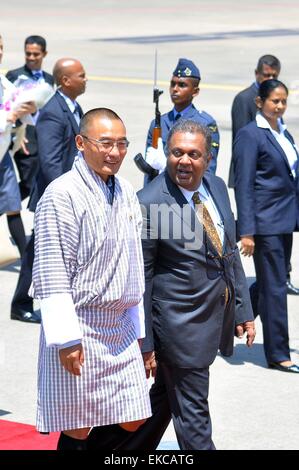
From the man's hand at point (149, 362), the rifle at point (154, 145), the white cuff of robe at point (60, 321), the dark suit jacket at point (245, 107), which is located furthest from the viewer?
the dark suit jacket at point (245, 107)

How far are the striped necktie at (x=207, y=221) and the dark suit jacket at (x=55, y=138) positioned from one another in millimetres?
3154

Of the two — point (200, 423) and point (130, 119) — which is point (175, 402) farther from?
point (130, 119)

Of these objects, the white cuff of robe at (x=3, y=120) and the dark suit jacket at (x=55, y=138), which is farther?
the dark suit jacket at (x=55, y=138)

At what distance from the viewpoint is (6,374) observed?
800 cm

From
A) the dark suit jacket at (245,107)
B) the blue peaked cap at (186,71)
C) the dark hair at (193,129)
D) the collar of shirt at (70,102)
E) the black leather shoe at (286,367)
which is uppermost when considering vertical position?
the dark hair at (193,129)

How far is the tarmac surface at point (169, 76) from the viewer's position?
7359 millimetres

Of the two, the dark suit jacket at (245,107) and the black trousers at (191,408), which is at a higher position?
the dark suit jacket at (245,107)

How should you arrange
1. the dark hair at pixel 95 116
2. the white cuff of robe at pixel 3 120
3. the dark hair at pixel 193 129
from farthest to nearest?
the white cuff of robe at pixel 3 120 → the dark hair at pixel 193 129 → the dark hair at pixel 95 116

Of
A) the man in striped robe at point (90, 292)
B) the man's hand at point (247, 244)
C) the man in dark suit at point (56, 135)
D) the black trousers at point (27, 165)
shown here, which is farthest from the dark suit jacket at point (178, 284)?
the black trousers at point (27, 165)

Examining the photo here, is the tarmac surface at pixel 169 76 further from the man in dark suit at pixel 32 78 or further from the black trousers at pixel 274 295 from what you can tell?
the man in dark suit at pixel 32 78

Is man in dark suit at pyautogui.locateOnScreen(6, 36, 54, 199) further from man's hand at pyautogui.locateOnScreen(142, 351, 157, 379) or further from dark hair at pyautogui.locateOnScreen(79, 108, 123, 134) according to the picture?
dark hair at pyautogui.locateOnScreen(79, 108, 123, 134)

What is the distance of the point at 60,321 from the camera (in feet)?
16.4

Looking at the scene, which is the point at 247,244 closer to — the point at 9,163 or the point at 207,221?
the point at 207,221

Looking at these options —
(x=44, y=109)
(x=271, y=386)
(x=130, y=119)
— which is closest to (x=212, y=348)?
(x=271, y=386)
